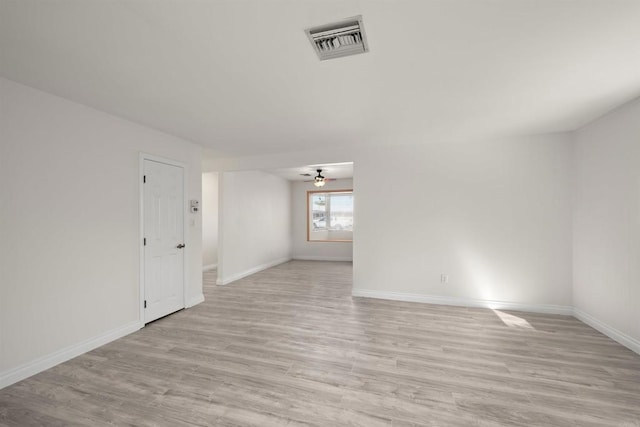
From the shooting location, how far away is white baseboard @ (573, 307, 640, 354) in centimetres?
271

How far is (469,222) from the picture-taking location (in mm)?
4074

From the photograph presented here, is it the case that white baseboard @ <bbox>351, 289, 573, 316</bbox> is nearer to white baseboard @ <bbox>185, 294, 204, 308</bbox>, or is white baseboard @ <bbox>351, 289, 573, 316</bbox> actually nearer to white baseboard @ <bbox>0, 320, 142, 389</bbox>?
white baseboard @ <bbox>185, 294, 204, 308</bbox>

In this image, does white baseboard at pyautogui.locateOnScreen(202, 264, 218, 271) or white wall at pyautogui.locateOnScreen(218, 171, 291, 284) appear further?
white baseboard at pyautogui.locateOnScreen(202, 264, 218, 271)

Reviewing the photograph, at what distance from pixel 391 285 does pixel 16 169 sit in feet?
15.0

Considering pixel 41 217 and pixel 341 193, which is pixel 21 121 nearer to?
pixel 41 217

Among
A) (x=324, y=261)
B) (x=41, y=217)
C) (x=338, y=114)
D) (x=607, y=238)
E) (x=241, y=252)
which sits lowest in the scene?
(x=324, y=261)

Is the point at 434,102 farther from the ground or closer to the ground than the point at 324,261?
farther from the ground

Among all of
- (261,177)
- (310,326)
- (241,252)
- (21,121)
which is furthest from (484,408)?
(261,177)

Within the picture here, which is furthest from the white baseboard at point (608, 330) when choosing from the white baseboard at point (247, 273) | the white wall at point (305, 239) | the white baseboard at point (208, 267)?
the white baseboard at point (208, 267)

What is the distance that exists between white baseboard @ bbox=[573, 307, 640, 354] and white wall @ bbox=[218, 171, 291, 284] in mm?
5605

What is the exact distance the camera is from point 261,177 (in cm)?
695

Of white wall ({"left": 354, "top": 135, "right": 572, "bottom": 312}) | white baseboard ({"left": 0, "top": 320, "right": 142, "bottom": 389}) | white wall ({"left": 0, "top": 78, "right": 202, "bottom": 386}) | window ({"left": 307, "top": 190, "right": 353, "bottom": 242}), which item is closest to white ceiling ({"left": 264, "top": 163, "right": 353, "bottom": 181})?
window ({"left": 307, "top": 190, "right": 353, "bottom": 242})

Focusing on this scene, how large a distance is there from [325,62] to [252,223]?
16.2ft

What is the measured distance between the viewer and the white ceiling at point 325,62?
1510 mm
